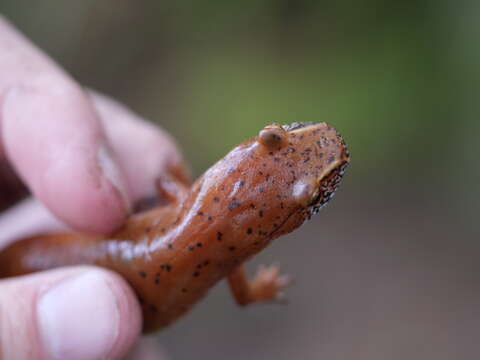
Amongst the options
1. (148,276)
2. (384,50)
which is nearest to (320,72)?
(384,50)

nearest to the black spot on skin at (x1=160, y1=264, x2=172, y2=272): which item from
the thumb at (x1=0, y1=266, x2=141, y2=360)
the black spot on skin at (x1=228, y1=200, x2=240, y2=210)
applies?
the thumb at (x1=0, y1=266, x2=141, y2=360)

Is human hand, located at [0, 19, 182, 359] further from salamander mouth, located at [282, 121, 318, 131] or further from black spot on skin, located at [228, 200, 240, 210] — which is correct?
salamander mouth, located at [282, 121, 318, 131]

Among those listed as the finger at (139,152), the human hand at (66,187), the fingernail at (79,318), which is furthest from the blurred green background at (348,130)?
the fingernail at (79,318)

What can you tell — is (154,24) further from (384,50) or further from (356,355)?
(356,355)

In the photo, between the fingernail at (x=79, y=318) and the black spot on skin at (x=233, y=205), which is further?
the fingernail at (x=79, y=318)

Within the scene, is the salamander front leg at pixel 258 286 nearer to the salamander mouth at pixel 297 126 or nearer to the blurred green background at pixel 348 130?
the salamander mouth at pixel 297 126

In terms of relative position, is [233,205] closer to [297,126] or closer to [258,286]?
[297,126]
